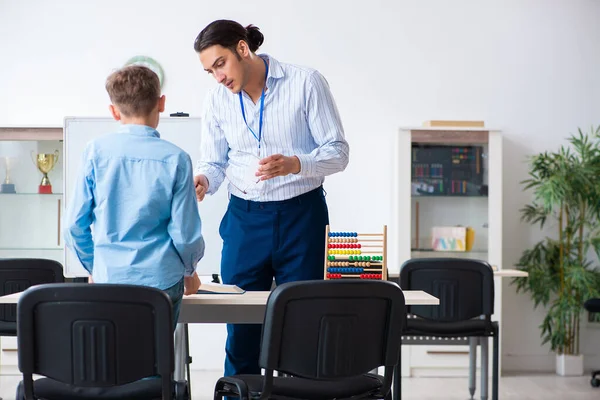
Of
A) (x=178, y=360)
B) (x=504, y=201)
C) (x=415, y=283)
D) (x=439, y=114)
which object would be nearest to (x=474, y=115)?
(x=439, y=114)

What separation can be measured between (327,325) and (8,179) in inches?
164

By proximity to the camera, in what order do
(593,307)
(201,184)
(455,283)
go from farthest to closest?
(593,307) < (455,283) < (201,184)

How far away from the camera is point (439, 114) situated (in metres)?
5.95

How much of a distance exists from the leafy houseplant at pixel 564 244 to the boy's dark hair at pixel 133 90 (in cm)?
382

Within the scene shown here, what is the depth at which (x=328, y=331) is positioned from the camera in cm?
212

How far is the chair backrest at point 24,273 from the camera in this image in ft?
12.8

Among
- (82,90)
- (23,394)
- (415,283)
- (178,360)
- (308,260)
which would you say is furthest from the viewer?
(82,90)

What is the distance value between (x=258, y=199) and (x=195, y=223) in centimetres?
53

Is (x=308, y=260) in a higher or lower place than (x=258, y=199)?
lower

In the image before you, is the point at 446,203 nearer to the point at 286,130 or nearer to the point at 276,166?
the point at 286,130

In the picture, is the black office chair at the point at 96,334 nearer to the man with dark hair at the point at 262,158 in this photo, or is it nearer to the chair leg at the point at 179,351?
the man with dark hair at the point at 262,158

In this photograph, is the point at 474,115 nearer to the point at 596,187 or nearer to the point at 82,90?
the point at 596,187

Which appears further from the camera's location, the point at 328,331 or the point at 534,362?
the point at 534,362

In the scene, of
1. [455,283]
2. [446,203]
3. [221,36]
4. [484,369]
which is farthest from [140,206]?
[446,203]
